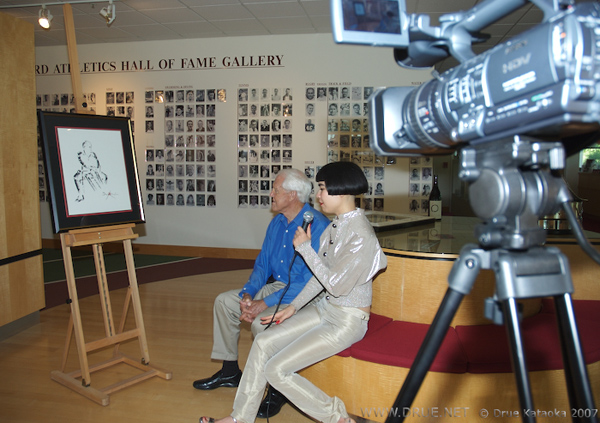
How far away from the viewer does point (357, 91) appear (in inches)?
233

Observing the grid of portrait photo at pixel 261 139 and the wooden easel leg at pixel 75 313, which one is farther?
the grid of portrait photo at pixel 261 139

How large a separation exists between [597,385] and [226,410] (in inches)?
74.2

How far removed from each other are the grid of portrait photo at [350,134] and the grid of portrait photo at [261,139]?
0.55 metres

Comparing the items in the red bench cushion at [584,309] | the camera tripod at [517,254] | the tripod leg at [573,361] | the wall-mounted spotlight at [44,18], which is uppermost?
the wall-mounted spotlight at [44,18]

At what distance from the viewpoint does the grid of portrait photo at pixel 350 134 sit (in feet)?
19.6

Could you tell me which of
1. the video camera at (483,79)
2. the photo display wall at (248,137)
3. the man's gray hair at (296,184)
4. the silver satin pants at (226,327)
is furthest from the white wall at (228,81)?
the video camera at (483,79)

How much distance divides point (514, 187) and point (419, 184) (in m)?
5.16

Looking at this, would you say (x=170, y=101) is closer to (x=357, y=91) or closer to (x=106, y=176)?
(x=357, y=91)

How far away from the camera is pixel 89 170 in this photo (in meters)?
2.92

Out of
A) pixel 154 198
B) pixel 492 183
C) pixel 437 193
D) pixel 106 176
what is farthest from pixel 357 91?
pixel 492 183

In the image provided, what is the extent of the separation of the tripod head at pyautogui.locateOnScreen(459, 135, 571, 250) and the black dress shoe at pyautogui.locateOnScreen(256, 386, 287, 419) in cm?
189

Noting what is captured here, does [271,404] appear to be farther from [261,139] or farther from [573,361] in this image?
[261,139]

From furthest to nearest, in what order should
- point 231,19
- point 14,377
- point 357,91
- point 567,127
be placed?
point 357,91, point 231,19, point 14,377, point 567,127

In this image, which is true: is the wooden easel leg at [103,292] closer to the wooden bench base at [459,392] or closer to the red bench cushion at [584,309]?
the wooden bench base at [459,392]
